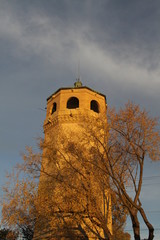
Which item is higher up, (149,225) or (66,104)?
(66,104)

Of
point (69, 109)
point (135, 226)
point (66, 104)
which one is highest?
point (66, 104)

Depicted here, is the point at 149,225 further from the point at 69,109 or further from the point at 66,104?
the point at 66,104

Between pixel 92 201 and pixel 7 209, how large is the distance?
4.66 metres

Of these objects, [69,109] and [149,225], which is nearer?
[149,225]

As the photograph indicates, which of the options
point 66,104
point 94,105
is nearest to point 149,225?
point 66,104

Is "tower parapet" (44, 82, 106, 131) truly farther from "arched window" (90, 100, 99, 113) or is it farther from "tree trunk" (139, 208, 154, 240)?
"tree trunk" (139, 208, 154, 240)

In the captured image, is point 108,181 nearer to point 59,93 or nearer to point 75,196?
point 75,196

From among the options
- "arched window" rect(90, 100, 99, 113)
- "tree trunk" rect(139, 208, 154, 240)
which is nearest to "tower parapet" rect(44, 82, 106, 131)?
"arched window" rect(90, 100, 99, 113)

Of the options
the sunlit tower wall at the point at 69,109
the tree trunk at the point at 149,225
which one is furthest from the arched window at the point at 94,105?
the tree trunk at the point at 149,225

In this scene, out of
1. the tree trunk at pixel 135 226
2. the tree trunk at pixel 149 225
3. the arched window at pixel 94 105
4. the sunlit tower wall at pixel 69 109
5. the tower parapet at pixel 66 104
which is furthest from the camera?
the arched window at pixel 94 105

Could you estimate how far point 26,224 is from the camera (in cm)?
1188

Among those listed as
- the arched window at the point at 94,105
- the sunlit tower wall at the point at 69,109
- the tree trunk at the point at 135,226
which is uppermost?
the arched window at the point at 94,105

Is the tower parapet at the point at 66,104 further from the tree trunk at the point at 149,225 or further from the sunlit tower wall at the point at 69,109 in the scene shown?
the tree trunk at the point at 149,225

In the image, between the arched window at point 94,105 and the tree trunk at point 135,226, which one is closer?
the tree trunk at point 135,226
